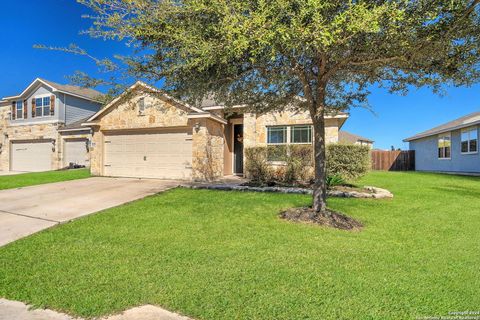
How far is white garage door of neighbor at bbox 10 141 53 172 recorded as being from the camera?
22.0 metres

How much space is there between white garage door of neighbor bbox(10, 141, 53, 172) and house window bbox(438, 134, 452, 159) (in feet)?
100

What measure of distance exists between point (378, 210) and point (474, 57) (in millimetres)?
4065

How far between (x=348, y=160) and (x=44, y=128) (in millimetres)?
22274

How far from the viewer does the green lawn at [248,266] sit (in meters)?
3.03

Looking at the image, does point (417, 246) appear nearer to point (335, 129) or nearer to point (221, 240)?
point (221, 240)

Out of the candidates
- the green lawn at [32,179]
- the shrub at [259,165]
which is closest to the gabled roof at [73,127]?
the green lawn at [32,179]

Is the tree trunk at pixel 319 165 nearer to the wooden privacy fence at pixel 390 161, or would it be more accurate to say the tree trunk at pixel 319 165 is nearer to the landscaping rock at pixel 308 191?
the landscaping rock at pixel 308 191

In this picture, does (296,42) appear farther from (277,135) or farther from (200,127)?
(277,135)

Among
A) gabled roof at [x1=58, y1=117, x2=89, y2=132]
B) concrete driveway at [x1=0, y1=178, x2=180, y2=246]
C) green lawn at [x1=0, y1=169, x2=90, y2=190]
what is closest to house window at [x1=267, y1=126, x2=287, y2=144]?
concrete driveway at [x1=0, y1=178, x2=180, y2=246]

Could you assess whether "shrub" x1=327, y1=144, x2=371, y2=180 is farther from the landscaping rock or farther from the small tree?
the small tree

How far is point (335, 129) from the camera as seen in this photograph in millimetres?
13500

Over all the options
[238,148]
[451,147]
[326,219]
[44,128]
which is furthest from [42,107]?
[451,147]

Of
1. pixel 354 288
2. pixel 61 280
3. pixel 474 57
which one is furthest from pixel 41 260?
pixel 474 57

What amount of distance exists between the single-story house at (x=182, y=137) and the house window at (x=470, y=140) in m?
11.3
